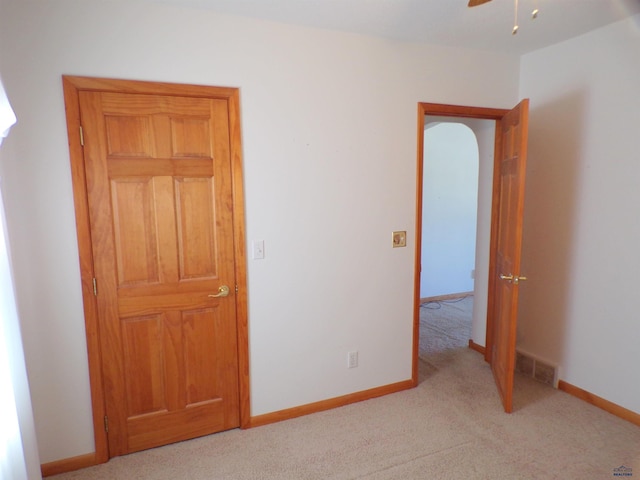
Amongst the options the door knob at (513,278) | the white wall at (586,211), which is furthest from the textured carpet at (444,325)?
the door knob at (513,278)

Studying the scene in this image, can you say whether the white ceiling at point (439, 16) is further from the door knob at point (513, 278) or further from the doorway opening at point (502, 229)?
the door knob at point (513, 278)

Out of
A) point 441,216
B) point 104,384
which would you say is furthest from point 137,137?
point 441,216

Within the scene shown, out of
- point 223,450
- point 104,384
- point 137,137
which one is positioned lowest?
point 223,450

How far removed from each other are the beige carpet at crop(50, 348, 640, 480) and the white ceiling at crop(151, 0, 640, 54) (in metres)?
2.50

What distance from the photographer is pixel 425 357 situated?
344 centimetres

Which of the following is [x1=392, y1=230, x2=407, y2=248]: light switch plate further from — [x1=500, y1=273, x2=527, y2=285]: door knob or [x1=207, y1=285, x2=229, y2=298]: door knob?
[x1=207, y1=285, x2=229, y2=298]: door knob

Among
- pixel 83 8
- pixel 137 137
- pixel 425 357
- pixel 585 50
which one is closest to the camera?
pixel 83 8

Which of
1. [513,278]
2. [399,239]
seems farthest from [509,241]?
[399,239]

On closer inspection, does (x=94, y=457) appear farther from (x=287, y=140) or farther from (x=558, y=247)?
(x=558, y=247)

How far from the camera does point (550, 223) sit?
2.86 metres

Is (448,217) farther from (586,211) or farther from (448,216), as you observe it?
(586,211)

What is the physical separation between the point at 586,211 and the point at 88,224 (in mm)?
3158

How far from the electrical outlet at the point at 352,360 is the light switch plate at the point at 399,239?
833 mm

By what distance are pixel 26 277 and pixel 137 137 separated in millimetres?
907
